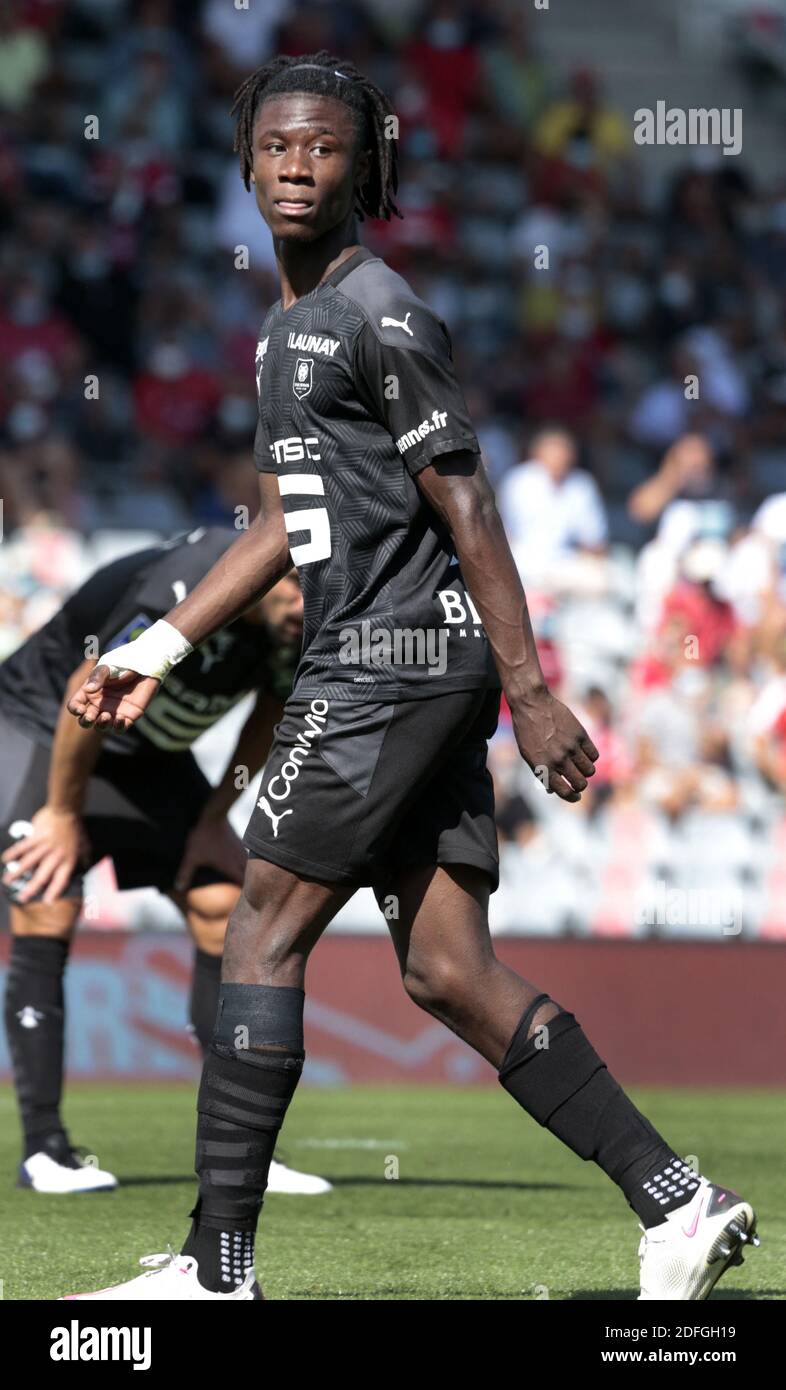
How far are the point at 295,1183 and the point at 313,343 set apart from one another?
308 cm

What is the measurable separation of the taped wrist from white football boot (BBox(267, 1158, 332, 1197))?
250 centimetres

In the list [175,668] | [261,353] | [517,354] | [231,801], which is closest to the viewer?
[261,353]

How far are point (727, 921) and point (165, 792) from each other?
4985 millimetres

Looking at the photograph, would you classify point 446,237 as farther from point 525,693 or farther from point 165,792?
point 525,693

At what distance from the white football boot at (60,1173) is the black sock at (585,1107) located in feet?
7.75

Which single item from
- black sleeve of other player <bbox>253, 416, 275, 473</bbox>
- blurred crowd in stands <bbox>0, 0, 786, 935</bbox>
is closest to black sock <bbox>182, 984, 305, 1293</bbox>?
black sleeve of other player <bbox>253, 416, 275, 473</bbox>

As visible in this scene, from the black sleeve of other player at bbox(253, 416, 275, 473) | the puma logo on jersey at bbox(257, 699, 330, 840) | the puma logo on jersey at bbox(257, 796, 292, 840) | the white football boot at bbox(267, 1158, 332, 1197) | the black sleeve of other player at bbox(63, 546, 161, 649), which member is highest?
the black sleeve of other player at bbox(253, 416, 275, 473)

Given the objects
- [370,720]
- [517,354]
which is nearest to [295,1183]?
[370,720]

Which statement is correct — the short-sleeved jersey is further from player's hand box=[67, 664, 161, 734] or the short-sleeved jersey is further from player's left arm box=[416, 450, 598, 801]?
player's hand box=[67, 664, 161, 734]

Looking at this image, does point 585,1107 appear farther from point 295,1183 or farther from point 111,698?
→ point 295,1183

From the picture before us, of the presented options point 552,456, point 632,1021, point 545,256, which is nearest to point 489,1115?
point 632,1021

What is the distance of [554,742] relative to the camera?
3836mm

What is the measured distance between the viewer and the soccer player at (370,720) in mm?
3895

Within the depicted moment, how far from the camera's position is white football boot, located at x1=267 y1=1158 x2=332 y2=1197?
622 cm
